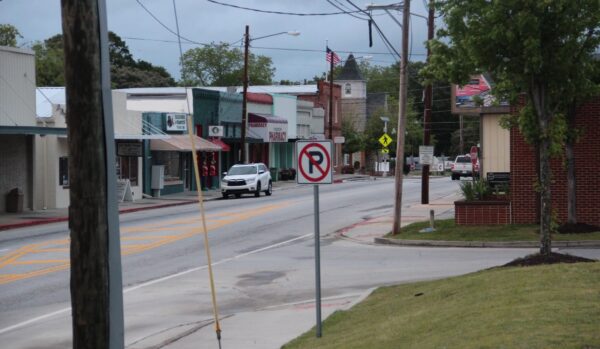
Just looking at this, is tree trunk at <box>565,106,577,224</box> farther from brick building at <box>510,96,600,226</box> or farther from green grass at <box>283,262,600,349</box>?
green grass at <box>283,262,600,349</box>

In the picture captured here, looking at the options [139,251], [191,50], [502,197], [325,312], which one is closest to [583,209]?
[502,197]

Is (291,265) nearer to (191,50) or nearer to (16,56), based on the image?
(16,56)

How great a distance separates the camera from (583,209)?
2627 cm

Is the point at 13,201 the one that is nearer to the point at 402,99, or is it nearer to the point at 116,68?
the point at 402,99

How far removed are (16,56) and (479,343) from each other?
33020 mm

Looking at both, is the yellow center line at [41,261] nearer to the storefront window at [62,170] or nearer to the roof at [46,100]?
the storefront window at [62,170]

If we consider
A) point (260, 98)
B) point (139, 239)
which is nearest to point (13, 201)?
point (139, 239)

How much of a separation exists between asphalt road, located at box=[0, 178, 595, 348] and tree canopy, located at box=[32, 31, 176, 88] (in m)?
61.3

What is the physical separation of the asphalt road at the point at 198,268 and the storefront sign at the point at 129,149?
12982mm

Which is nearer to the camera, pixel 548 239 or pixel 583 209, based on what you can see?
pixel 548 239

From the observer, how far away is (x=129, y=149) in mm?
47312

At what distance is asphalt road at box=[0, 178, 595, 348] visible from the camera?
592 inches

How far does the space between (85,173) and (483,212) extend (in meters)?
20.7

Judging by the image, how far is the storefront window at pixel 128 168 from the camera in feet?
153
